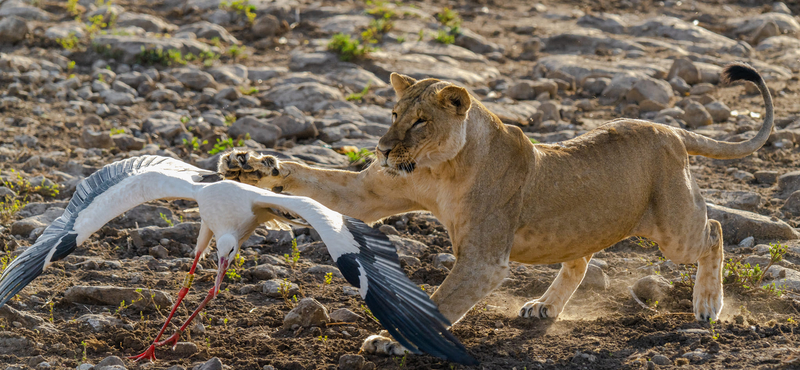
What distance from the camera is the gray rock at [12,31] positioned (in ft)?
42.2

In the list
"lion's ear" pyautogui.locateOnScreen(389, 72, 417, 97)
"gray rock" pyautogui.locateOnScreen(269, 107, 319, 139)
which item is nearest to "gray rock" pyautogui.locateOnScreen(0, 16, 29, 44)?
"gray rock" pyautogui.locateOnScreen(269, 107, 319, 139)

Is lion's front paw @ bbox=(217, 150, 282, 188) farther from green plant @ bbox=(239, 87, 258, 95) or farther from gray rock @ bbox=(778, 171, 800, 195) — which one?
green plant @ bbox=(239, 87, 258, 95)

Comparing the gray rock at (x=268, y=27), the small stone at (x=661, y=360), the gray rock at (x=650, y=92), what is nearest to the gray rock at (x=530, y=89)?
the gray rock at (x=650, y=92)

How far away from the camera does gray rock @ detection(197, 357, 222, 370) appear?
4805 mm

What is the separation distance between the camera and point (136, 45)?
1252cm

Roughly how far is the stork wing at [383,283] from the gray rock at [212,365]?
941 mm

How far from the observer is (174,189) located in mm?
5273

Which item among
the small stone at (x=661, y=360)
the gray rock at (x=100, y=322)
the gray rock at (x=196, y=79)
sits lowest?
the gray rock at (x=196, y=79)

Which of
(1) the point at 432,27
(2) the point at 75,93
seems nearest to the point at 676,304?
(2) the point at 75,93

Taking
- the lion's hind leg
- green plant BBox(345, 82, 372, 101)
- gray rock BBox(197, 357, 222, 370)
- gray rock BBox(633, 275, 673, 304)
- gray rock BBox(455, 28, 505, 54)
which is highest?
gray rock BBox(197, 357, 222, 370)

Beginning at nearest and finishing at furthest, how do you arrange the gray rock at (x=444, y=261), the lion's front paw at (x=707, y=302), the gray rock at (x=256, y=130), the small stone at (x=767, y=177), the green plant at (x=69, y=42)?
the lion's front paw at (x=707, y=302) < the gray rock at (x=444, y=261) < the small stone at (x=767, y=177) < the gray rock at (x=256, y=130) < the green plant at (x=69, y=42)

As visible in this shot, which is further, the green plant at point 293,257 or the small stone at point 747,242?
the small stone at point 747,242

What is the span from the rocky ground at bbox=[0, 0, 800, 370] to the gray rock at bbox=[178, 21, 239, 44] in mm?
48

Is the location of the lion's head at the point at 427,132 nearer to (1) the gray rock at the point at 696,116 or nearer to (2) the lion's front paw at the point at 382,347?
(2) the lion's front paw at the point at 382,347
